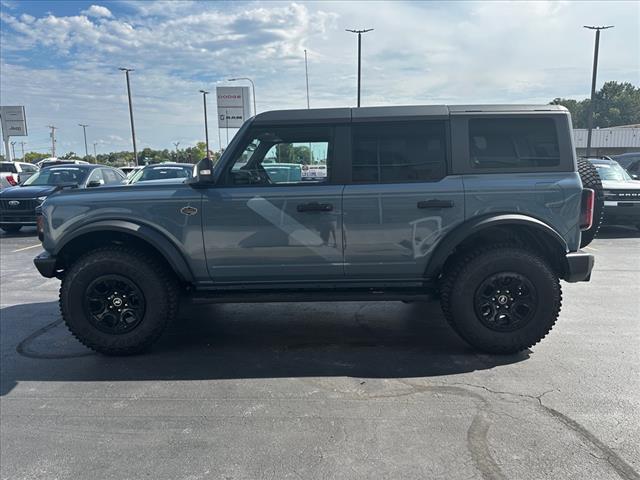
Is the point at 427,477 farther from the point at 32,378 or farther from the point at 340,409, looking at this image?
the point at 32,378

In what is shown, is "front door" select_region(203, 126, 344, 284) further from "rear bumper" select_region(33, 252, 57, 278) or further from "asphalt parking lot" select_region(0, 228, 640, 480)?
"rear bumper" select_region(33, 252, 57, 278)

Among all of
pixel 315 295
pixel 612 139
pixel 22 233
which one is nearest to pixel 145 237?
pixel 315 295

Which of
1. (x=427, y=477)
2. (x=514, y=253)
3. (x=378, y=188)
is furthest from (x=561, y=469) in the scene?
(x=378, y=188)

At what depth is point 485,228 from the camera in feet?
12.3

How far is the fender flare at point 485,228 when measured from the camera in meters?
3.71

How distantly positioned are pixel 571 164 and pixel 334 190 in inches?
78.0

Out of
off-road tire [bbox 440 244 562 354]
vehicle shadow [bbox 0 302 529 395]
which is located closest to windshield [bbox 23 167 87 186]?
vehicle shadow [bbox 0 302 529 395]

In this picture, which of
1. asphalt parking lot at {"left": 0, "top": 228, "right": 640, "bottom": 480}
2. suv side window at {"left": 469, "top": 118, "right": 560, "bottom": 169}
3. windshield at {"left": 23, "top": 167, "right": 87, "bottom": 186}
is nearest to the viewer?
asphalt parking lot at {"left": 0, "top": 228, "right": 640, "bottom": 480}

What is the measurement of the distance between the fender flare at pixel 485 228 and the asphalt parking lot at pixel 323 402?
0.90 meters

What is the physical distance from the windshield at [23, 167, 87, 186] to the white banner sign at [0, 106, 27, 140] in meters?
39.0

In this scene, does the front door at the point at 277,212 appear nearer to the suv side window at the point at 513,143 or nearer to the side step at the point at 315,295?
the side step at the point at 315,295

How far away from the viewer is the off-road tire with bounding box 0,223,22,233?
1113 centimetres

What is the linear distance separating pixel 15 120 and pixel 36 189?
41602 mm

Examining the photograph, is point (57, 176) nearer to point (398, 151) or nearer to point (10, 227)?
A: point (10, 227)
